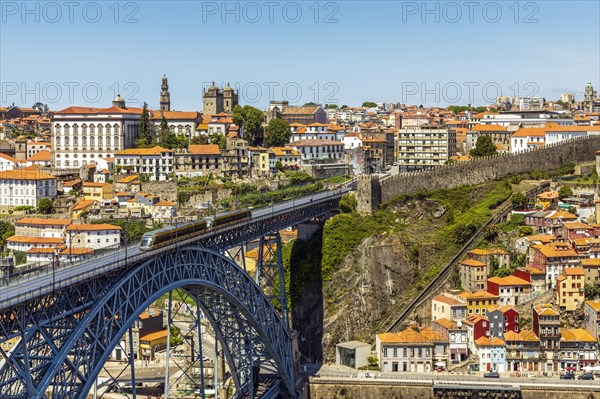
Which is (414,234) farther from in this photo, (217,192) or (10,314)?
(10,314)

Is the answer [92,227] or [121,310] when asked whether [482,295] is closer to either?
Answer: [92,227]

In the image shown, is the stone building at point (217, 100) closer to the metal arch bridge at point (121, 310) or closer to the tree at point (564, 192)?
the tree at point (564, 192)

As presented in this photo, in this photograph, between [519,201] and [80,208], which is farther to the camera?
[80,208]

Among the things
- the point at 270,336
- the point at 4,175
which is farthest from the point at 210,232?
the point at 4,175

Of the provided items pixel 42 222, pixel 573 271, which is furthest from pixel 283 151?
pixel 573 271

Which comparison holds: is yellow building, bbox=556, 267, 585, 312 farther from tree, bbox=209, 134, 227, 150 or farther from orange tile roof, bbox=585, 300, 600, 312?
tree, bbox=209, 134, 227, 150

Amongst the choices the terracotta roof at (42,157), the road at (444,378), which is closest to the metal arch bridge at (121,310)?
the road at (444,378)
